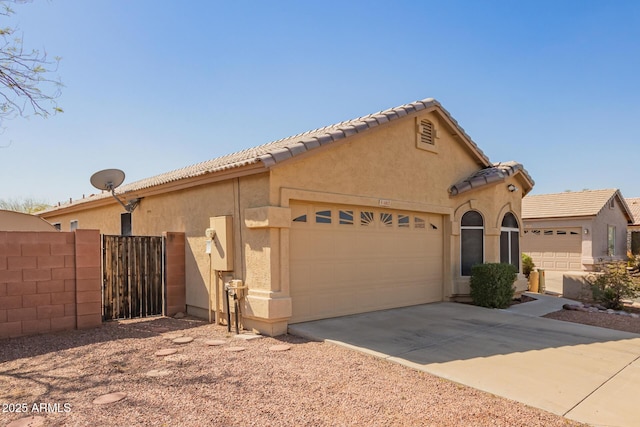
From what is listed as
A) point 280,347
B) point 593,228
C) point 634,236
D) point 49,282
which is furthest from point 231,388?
point 634,236

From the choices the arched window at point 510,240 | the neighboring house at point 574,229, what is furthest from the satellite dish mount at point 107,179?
the neighboring house at point 574,229

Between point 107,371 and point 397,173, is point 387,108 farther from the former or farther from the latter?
point 107,371

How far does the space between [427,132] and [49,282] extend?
9.53 meters

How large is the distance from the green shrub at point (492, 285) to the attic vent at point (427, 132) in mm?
3705

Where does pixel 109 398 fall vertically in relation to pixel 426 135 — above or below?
below

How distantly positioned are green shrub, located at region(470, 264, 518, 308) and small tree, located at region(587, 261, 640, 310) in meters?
3.31

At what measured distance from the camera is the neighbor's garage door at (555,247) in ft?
81.9

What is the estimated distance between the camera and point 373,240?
387 inches

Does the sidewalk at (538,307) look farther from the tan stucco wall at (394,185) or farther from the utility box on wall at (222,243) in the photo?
the utility box on wall at (222,243)

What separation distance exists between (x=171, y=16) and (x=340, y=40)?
430 cm

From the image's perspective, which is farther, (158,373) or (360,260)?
(360,260)

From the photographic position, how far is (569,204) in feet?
86.4

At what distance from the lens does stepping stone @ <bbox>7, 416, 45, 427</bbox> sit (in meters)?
4.01

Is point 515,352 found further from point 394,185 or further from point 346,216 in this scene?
point 394,185
